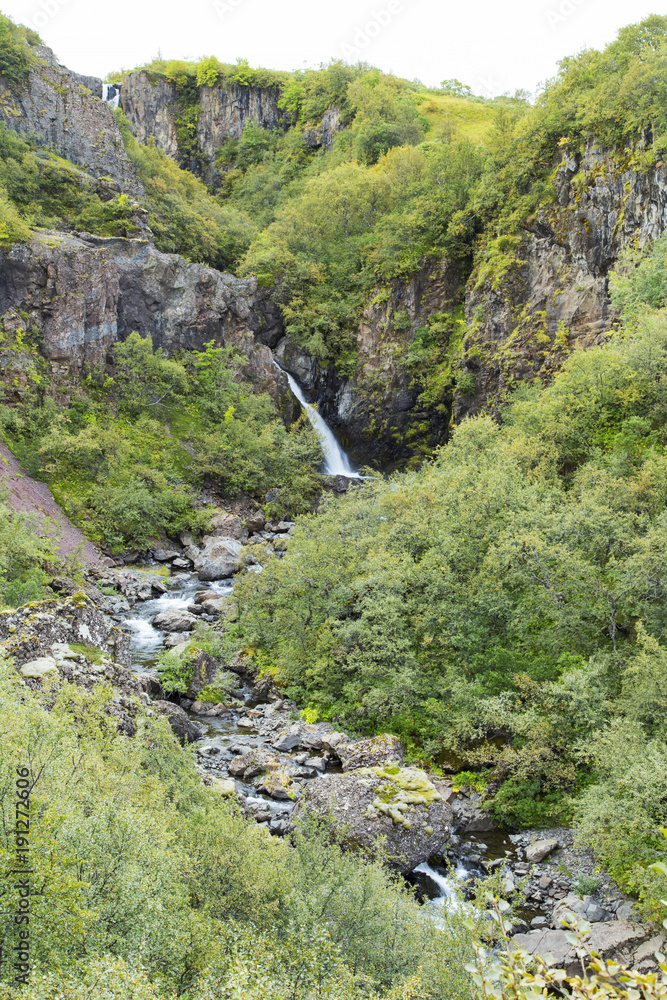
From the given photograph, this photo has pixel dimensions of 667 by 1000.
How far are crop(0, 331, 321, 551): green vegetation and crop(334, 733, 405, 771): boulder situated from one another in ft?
77.4

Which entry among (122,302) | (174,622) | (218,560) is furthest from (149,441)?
(174,622)

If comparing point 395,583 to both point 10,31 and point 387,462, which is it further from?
point 10,31

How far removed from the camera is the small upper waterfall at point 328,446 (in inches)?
1887

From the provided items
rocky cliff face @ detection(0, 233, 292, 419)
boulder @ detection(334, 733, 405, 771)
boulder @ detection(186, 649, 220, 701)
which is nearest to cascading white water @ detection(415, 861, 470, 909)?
boulder @ detection(334, 733, 405, 771)

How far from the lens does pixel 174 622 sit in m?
26.8

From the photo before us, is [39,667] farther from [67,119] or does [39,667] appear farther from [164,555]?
[67,119]

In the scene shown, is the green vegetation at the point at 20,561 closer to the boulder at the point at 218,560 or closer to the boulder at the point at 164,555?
the boulder at the point at 218,560

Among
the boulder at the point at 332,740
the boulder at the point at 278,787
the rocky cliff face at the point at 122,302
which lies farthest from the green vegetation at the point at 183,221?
the boulder at the point at 278,787

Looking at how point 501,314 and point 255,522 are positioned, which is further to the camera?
point 255,522

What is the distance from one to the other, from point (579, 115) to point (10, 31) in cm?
4729

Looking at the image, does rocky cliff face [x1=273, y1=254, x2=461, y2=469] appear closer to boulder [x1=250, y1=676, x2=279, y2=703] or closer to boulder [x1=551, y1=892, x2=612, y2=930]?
boulder [x1=250, y1=676, x2=279, y2=703]

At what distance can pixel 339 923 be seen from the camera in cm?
869

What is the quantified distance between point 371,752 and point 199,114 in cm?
9180

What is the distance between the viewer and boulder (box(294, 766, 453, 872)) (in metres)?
13.2
